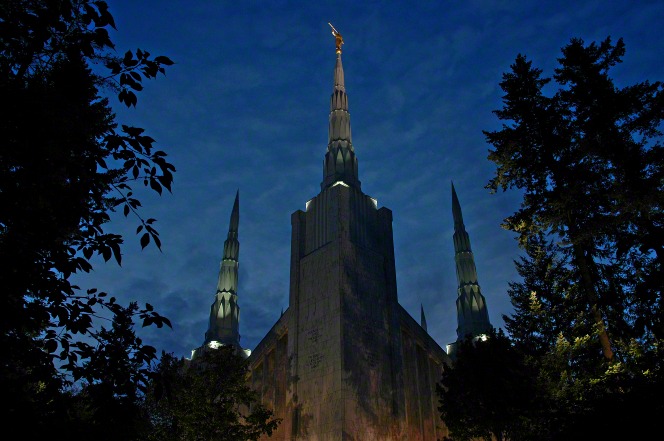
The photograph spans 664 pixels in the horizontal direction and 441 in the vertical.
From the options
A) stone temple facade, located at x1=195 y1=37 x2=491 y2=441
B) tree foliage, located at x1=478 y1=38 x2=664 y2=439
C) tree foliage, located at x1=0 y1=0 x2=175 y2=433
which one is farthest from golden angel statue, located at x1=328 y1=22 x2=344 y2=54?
tree foliage, located at x1=0 y1=0 x2=175 y2=433

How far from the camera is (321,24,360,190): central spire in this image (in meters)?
37.0

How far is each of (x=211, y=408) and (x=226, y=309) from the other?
66.6ft

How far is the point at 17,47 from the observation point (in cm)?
593

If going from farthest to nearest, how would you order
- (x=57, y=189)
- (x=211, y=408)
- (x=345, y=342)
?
1. (x=345, y=342)
2. (x=211, y=408)
3. (x=57, y=189)

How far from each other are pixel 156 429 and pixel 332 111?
26.0 m

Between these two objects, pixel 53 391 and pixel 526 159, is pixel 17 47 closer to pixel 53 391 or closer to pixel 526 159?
pixel 53 391

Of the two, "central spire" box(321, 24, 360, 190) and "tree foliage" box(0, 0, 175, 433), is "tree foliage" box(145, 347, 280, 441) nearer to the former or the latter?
"central spire" box(321, 24, 360, 190)

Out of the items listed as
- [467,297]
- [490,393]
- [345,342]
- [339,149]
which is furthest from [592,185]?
[467,297]

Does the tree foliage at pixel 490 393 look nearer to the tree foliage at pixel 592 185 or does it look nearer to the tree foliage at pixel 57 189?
the tree foliage at pixel 592 185

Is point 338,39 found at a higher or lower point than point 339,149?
higher

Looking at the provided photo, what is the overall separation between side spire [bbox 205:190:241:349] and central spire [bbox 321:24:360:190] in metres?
14.4

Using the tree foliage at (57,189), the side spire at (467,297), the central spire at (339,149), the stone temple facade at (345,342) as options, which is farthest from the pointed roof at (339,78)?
the tree foliage at (57,189)

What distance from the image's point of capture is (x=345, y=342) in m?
29.6

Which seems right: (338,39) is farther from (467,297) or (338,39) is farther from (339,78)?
(467,297)
